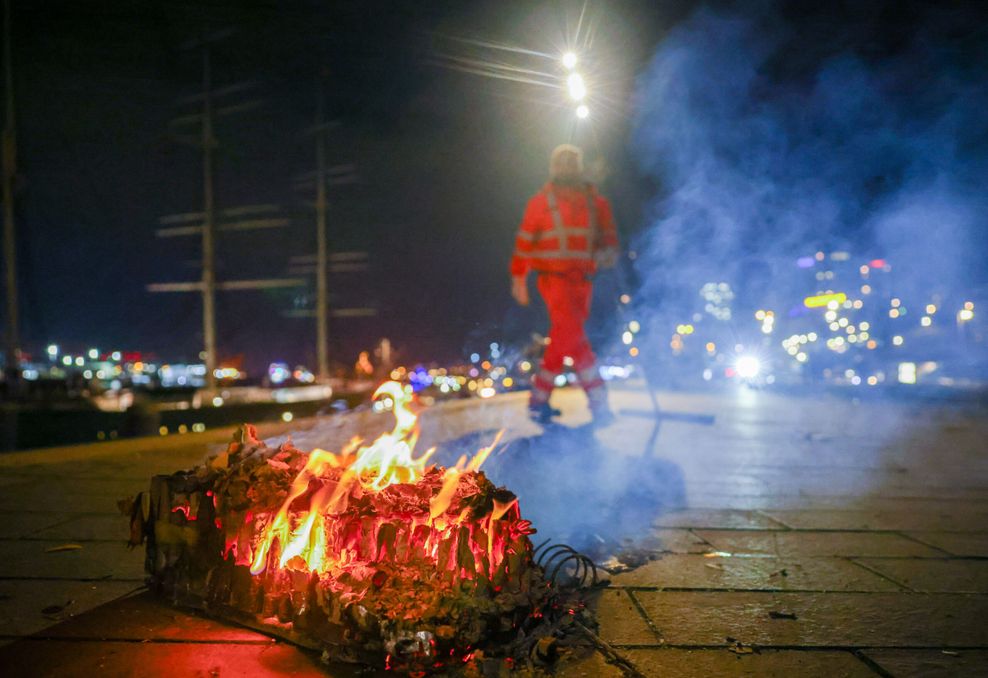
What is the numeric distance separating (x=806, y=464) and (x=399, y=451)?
5.61 meters

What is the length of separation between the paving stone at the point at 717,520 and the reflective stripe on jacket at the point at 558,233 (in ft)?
9.88

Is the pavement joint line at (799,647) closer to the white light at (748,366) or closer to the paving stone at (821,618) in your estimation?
the paving stone at (821,618)

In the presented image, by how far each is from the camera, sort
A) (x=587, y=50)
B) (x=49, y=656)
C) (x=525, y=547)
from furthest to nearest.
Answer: (x=587, y=50) < (x=525, y=547) < (x=49, y=656)

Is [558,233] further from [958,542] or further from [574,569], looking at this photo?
[958,542]

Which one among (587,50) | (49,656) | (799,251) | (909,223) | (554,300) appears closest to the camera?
(49,656)

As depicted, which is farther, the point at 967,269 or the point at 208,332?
the point at 208,332

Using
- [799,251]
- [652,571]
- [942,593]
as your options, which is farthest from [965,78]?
[652,571]

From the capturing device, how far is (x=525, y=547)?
10.0ft

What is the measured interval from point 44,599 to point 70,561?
1.97ft

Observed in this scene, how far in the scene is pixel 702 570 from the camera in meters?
3.91

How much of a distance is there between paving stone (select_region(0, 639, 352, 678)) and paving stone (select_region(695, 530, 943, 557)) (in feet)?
9.08

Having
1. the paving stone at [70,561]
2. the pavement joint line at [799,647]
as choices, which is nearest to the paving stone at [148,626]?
the paving stone at [70,561]

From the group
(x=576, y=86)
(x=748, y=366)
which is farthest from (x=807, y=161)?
(x=748, y=366)

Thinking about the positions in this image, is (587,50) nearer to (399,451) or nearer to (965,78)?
(965,78)
